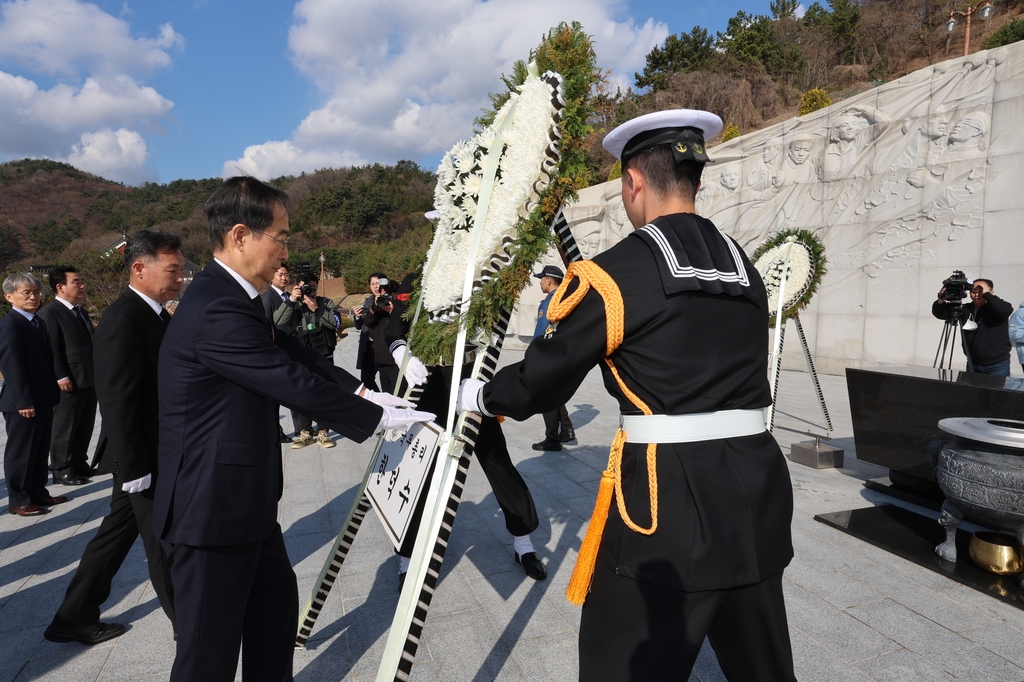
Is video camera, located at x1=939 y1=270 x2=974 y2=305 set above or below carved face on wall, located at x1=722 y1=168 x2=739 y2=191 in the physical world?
below

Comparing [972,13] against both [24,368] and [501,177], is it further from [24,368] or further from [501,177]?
[24,368]

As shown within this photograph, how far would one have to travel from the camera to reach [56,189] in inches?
2921

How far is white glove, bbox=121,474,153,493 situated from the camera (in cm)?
250

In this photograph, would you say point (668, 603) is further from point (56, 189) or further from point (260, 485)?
point (56, 189)

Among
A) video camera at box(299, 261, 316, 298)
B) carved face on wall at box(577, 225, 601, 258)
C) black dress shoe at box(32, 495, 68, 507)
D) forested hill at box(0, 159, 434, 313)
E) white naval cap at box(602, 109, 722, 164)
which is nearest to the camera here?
white naval cap at box(602, 109, 722, 164)

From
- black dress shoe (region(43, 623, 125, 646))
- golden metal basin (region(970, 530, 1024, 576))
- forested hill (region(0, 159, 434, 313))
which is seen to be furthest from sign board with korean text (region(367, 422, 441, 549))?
forested hill (region(0, 159, 434, 313))

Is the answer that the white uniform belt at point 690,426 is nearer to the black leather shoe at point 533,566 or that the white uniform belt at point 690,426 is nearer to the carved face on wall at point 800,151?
the black leather shoe at point 533,566

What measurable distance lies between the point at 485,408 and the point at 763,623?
37.8 inches

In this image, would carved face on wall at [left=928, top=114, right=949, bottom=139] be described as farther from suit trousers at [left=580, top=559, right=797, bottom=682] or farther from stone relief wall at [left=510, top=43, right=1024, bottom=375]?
suit trousers at [left=580, top=559, right=797, bottom=682]

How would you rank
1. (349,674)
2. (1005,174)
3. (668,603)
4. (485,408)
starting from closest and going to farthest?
(668,603) → (485,408) → (349,674) → (1005,174)

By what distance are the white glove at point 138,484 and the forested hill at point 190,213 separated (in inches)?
1874

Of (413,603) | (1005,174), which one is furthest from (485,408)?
(1005,174)

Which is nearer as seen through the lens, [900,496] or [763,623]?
[763,623]

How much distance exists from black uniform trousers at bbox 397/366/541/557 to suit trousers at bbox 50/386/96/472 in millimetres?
→ 4487
